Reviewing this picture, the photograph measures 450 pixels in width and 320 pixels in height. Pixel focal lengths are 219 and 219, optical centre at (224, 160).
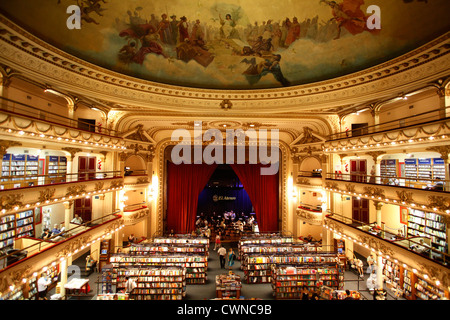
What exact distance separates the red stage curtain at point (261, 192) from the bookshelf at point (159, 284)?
8.39 metres

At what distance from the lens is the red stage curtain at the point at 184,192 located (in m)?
15.3

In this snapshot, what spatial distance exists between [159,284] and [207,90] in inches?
338

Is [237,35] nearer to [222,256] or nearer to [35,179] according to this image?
[35,179]

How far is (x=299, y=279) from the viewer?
27.2ft

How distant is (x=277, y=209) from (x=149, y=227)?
8844 mm

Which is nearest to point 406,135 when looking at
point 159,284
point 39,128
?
point 159,284

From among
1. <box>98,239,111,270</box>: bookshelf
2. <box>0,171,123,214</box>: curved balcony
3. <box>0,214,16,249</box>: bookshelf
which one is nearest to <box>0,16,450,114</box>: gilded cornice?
<box>0,171,123,214</box>: curved balcony

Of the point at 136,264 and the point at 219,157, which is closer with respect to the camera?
the point at 136,264

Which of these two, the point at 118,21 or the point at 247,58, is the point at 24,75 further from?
the point at 247,58

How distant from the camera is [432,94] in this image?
7.86m

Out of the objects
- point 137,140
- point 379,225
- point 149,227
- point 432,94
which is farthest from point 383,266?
point 137,140

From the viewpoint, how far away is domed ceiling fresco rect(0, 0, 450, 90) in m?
7.16

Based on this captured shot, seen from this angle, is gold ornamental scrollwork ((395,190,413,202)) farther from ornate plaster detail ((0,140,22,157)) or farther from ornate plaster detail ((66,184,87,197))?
ornate plaster detail ((0,140,22,157))

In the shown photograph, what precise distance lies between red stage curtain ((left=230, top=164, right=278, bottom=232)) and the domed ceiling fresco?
6715 millimetres
